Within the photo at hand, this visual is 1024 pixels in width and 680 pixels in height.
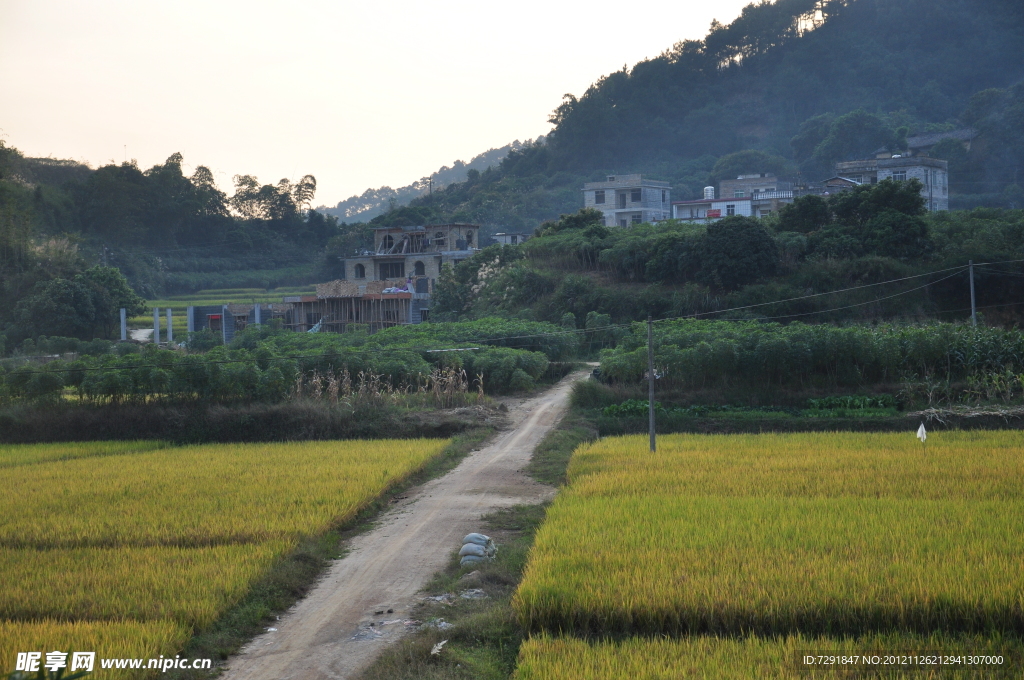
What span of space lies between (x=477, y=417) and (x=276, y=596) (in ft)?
45.7

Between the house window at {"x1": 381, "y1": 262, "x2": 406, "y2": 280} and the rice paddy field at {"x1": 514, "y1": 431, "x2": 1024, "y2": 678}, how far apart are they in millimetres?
41724

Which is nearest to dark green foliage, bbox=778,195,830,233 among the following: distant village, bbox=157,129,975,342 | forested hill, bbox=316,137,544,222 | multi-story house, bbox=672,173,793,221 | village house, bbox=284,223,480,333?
distant village, bbox=157,129,975,342

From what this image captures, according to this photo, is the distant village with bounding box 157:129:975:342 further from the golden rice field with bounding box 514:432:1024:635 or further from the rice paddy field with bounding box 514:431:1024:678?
the rice paddy field with bounding box 514:431:1024:678

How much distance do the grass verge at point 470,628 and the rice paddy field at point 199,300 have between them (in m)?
40.8

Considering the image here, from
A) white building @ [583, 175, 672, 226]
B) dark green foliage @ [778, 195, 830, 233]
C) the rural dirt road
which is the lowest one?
the rural dirt road

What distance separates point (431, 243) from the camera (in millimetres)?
57156

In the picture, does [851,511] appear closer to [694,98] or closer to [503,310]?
[503,310]

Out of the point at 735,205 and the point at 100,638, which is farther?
the point at 735,205

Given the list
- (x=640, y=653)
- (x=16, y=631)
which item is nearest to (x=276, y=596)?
(x=16, y=631)

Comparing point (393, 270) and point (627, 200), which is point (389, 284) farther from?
point (627, 200)

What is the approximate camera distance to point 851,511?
39.3ft

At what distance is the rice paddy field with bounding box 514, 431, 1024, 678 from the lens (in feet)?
26.2

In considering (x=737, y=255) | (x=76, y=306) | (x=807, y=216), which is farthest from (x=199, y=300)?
(x=807, y=216)

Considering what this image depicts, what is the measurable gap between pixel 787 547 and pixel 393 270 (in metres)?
47.4
